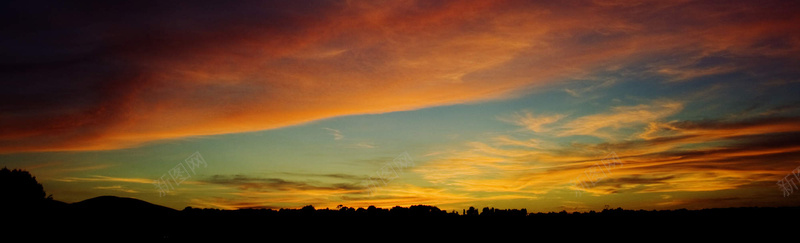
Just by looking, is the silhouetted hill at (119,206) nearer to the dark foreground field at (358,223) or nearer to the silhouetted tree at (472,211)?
the dark foreground field at (358,223)

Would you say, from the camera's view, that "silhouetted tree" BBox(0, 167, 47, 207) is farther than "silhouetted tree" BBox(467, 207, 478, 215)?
Yes

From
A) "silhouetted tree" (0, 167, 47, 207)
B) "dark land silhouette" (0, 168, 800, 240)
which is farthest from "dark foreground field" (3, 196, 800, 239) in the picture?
"silhouetted tree" (0, 167, 47, 207)

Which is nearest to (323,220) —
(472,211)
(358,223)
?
(358,223)

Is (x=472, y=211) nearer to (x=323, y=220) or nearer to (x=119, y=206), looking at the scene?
(x=323, y=220)

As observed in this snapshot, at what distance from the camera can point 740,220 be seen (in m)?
44.6

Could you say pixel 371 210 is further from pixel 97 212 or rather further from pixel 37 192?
pixel 37 192

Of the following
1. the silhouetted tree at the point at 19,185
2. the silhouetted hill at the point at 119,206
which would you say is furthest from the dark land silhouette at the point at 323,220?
the silhouetted tree at the point at 19,185

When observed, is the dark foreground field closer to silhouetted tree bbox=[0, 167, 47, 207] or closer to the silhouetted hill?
the silhouetted hill

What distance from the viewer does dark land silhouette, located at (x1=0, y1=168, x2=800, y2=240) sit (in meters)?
42.7

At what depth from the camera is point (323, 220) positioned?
166 feet

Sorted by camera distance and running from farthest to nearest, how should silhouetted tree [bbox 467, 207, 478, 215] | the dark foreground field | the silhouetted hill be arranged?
1. silhouetted tree [bbox 467, 207, 478, 215]
2. the silhouetted hill
3. the dark foreground field

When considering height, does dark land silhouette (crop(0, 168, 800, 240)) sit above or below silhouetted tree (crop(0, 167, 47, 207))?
below

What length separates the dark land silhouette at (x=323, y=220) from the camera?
4269 centimetres

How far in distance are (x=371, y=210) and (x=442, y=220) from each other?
764 cm
